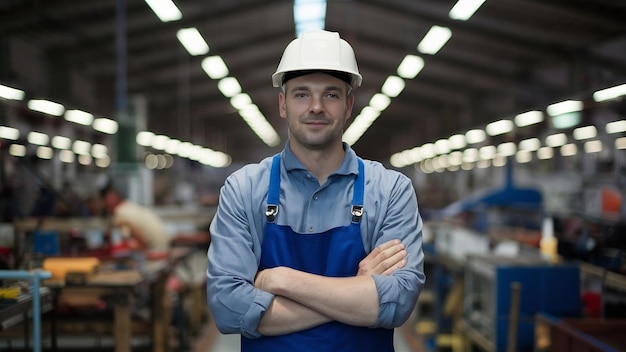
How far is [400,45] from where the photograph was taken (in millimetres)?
13117

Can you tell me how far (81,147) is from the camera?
9117mm

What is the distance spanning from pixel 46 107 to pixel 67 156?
4.97 m

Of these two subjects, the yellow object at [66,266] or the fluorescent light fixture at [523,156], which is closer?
the yellow object at [66,266]

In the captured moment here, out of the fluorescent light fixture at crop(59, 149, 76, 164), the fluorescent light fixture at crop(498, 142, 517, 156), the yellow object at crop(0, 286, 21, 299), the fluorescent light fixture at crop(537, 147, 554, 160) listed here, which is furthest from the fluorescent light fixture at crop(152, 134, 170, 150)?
the fluorescent light fixture at crop(537, 147, 554, 160)

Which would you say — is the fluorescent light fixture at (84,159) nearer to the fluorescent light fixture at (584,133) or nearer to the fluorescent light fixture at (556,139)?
the fluorescent light fixture at (584,133)

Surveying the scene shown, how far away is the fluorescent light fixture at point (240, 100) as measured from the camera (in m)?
11.1

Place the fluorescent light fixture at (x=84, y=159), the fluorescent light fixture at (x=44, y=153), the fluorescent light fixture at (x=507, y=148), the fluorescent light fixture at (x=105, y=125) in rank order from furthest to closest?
1. the fluorescent light fixture at (x=507, y=148)
2. the fluorescent light fixture at (x=84, y=159)
3. the fluorescent light fixture at (x=105, y=125)
4. the fluorescent light fixture at (x=44, y=153)

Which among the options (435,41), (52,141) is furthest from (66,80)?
(435,41)

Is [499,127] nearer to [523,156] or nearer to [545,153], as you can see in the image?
[545,153]

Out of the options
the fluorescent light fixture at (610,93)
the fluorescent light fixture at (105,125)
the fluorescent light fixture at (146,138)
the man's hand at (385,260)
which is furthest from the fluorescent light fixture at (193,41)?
the man's hand at (385,260)

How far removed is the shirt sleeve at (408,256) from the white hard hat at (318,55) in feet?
1.38

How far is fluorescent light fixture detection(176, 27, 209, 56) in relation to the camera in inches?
258

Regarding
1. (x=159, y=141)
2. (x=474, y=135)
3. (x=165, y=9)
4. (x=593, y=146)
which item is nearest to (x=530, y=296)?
(x=165, y=9)

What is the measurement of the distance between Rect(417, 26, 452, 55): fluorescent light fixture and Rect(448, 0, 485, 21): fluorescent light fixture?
2.59ft
